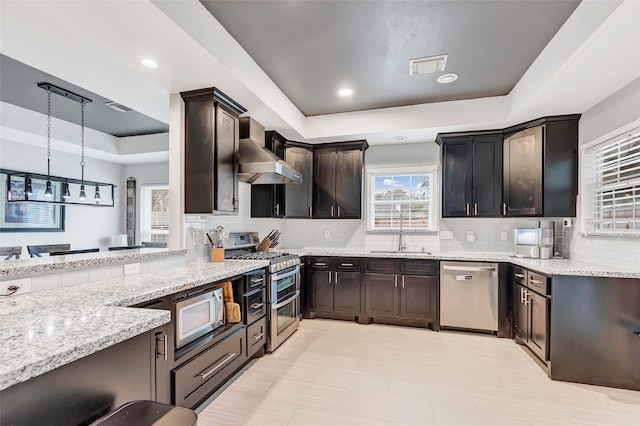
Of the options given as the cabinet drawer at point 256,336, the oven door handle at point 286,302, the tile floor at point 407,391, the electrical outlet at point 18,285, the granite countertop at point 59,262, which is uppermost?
the granite countertop at point 59,262

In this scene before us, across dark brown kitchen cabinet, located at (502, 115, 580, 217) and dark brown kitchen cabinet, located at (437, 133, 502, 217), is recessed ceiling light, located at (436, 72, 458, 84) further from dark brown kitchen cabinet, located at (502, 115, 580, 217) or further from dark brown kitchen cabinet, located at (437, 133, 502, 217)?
dark brown kitchen cabinet, located at (502, 115, 580, 217)

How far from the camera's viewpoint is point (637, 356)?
2.48m

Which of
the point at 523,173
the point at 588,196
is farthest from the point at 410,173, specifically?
the point at 588,196

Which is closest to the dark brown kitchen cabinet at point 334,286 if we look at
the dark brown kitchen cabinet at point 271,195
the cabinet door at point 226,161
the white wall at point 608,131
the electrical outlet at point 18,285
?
the dark brown kitchen cabinet at point 271,195

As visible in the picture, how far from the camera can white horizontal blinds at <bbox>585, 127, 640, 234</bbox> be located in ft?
8.39

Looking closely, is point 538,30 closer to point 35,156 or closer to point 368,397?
point 368,397

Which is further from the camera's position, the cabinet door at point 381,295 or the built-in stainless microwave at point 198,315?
the cabinet door at point 381,295

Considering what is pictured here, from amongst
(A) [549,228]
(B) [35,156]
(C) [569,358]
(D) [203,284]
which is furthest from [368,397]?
(B) [35,156]

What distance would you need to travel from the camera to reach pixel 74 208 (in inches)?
216

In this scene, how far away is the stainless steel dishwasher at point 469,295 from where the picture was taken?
3656mm

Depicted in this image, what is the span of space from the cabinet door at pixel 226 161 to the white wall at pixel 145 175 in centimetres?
366

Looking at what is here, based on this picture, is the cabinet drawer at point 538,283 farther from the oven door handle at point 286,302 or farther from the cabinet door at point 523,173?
the oven door handle at point 286,302

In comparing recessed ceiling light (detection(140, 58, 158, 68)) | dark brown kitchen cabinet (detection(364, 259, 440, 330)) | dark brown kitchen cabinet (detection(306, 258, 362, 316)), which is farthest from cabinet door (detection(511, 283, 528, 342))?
recessed ceiling light (detection(140, 58, 158, 68))

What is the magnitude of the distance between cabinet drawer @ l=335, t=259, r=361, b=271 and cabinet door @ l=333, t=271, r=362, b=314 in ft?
0.18
